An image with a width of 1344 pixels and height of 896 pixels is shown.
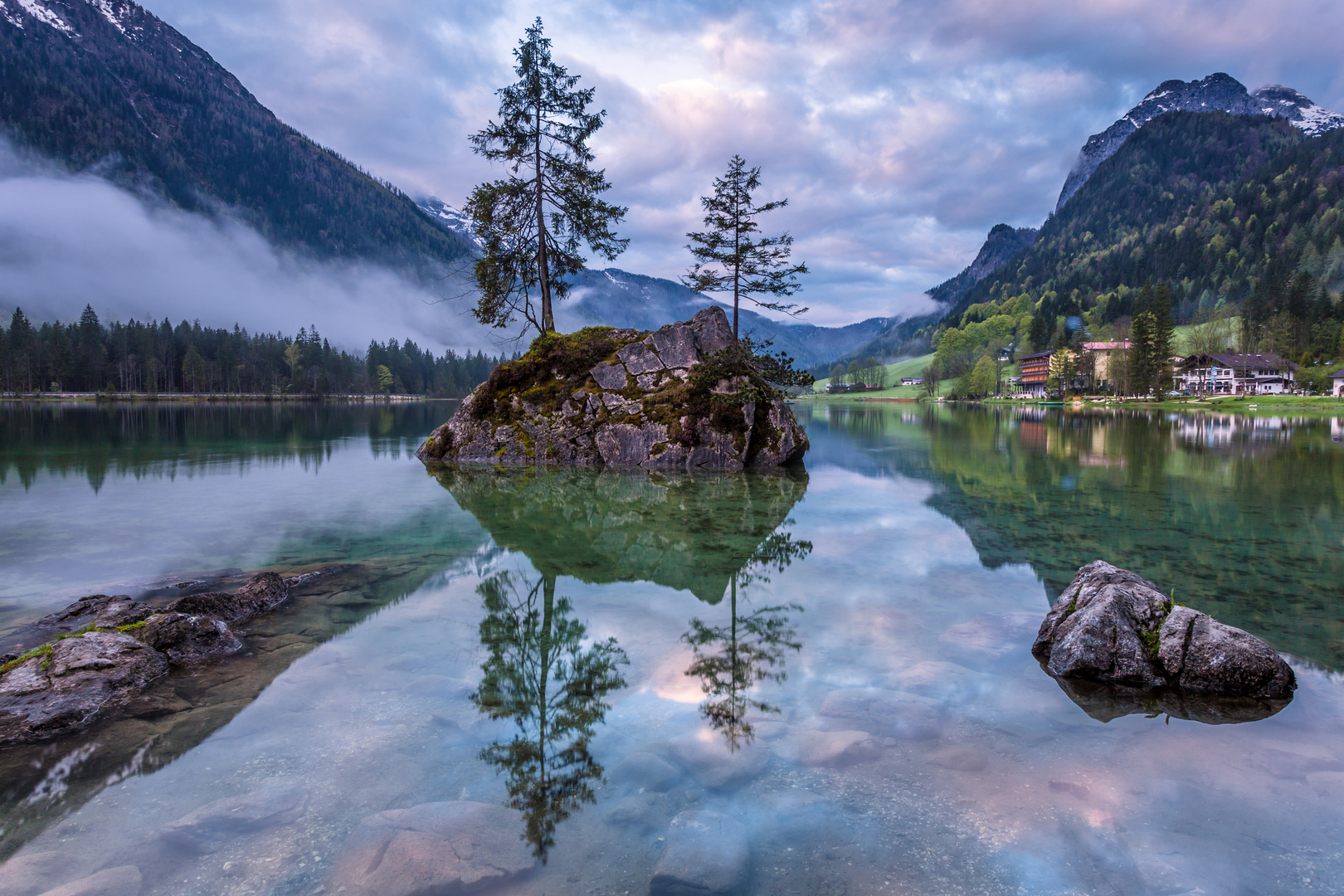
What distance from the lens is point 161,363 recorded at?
139125 mm

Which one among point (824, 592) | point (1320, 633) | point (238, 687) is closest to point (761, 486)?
point (824, 592)

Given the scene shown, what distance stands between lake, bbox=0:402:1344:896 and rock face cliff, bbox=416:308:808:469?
1237 cm

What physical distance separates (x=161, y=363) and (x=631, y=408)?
514ft

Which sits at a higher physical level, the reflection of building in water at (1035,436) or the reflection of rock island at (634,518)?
the reflection of building in water at (1035,436)

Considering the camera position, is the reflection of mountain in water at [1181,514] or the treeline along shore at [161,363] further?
the treeline along shore at [161,363]

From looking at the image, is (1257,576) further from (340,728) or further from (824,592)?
(340,728)

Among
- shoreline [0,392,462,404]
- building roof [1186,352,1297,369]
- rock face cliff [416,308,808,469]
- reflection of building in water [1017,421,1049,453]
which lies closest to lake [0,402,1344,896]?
rock face cliff [416,308,808,469]

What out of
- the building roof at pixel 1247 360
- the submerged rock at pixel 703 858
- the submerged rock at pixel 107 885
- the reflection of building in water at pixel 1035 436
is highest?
the building roof at pixel 1247 360

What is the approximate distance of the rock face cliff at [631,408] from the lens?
2944 centimetres

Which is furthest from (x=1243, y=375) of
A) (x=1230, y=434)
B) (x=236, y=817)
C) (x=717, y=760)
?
(x=236, y=817)

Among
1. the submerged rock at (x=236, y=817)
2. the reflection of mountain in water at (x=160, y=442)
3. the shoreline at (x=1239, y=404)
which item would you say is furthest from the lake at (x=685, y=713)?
the shoreline at (x=1239, y=404)

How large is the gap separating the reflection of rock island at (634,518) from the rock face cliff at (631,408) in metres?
2.62

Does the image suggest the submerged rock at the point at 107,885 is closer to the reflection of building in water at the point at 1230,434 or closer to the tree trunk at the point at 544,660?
the tree trunk at the point at 544,660

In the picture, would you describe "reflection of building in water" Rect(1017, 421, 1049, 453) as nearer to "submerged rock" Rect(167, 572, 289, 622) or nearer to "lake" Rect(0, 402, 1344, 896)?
"lake" Rect(0, 402, 1344, 896)
